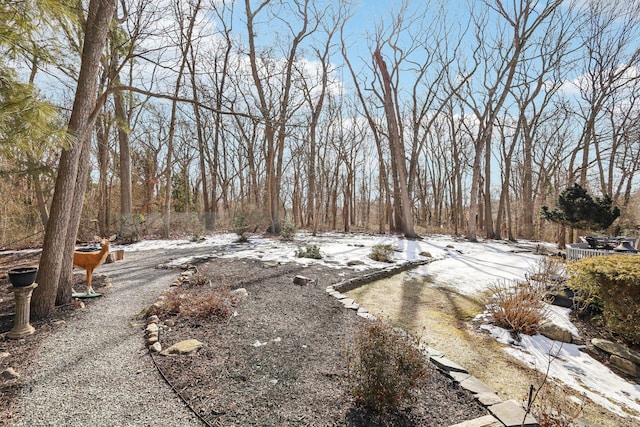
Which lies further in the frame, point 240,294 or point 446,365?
point 240,294

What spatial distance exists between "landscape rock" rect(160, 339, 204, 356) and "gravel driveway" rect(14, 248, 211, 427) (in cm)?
17

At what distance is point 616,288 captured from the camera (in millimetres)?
3430

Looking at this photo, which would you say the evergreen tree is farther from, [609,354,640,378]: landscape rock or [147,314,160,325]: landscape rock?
[147,314,160,325]: landscape rock

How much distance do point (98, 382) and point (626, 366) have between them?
16.2ft

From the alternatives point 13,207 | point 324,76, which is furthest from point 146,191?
point 324,76

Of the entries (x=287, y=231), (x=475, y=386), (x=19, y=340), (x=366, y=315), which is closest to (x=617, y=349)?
(x=475, y=386)

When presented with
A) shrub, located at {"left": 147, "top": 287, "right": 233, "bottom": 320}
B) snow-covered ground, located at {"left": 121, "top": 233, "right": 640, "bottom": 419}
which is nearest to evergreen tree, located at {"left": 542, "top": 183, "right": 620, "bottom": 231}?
snow-covered ground, located at {"left": 121, "top": 233, "right": 640, "bottom": 419}

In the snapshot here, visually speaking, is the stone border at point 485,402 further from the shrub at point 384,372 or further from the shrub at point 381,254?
the shrub at point 381,254

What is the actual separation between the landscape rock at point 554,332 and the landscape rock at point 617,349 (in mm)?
247

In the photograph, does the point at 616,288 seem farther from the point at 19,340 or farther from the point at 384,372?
the point at 19,340

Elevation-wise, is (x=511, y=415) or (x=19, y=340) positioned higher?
(x=19, y=340)

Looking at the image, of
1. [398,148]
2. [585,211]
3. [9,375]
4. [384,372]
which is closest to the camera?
[384,372]

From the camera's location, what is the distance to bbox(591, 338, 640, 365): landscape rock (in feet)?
10.0

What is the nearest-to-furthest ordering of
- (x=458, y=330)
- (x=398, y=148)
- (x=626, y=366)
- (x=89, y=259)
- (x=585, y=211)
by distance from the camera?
(x=626, y=366), (x=458, y=330), (x=89, y=259), (x=585, y=211), (x=398, y=148)
